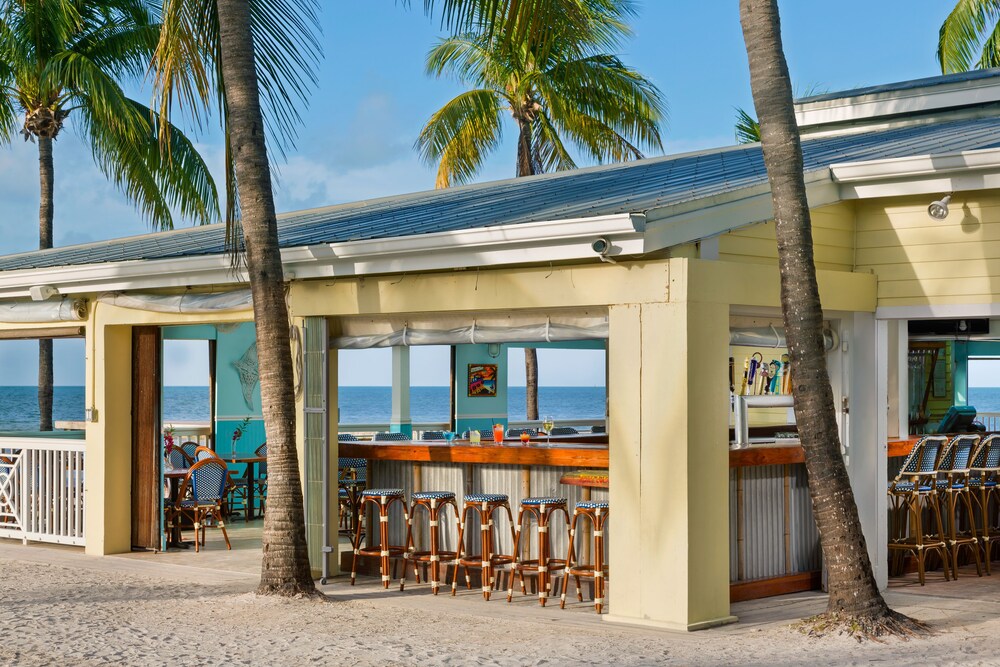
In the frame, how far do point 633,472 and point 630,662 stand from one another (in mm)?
1572

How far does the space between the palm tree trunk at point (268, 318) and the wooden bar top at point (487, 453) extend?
1389 millimetres

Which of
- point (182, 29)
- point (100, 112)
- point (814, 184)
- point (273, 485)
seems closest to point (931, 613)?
point (814, 184)

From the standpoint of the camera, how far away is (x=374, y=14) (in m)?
35.1

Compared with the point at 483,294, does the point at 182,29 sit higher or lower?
higher

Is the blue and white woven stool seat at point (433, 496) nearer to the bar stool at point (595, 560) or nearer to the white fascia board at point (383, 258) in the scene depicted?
the bar stool at point (595, 560)

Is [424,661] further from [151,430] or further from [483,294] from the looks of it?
[151,430]

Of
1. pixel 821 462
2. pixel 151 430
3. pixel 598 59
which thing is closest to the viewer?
pixel 821 462

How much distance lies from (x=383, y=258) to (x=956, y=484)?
529cm

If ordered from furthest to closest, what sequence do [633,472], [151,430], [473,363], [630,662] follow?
[473,363], [151,430], [633,472], [630,662]

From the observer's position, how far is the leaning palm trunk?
7.70m

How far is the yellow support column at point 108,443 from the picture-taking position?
11.9 m

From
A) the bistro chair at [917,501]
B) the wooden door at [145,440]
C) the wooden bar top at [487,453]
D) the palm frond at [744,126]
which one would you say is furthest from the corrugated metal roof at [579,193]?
the palm frond at [744,126]

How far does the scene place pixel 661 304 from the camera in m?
8.09

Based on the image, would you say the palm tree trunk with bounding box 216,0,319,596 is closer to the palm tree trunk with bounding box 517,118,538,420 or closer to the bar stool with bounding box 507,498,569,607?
the bar stool with bounding box 507,498,569,607
